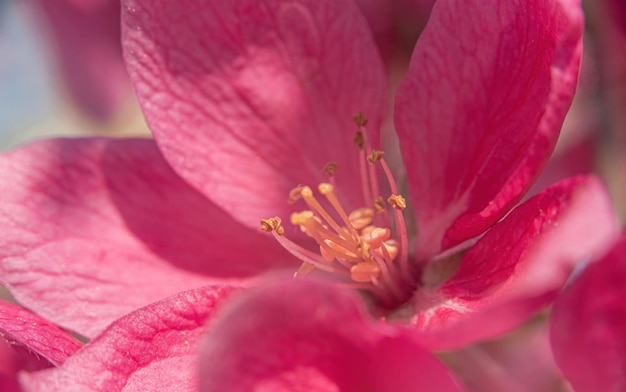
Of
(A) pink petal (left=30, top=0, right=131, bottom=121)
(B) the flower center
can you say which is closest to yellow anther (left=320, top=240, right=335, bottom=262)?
(B) the flower center

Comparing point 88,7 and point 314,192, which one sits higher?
point 88,7

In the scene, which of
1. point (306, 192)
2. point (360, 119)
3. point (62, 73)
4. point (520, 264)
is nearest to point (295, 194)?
point (306, 192)

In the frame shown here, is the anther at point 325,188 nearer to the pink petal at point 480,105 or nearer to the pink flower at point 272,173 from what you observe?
the pink flower at point 272,173

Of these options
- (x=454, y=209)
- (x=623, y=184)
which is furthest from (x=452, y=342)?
(x=623, y=184)

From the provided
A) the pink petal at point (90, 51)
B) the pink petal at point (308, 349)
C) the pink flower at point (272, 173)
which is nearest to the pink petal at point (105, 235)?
the pink flower at point (272, 173)

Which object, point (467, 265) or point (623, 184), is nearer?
point (467, 265)

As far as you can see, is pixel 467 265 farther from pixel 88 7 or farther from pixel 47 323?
pixel 88 7

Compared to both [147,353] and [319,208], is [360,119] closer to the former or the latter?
[319,208]

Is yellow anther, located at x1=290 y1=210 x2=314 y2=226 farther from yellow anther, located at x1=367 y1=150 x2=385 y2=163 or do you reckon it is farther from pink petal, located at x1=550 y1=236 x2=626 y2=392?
pink petal, located at x1=550 y1=236 x2=626 y2=392
